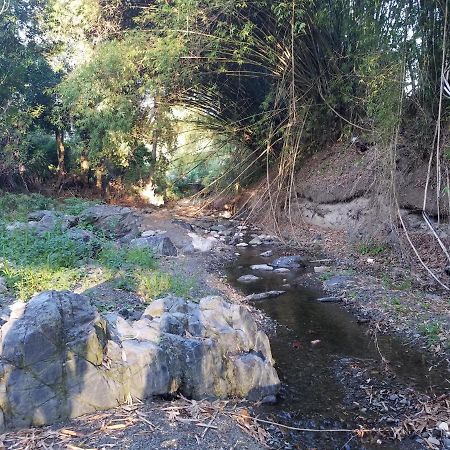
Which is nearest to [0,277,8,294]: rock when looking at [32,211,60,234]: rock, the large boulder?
the large boulder

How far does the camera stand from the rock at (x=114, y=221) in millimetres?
8422

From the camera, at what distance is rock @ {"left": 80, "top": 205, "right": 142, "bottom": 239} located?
27.6 feet

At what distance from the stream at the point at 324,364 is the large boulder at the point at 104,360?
1.00 ft

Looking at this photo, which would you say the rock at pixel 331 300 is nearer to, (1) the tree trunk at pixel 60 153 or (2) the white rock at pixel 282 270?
(2) the white rock at pixel 282 270

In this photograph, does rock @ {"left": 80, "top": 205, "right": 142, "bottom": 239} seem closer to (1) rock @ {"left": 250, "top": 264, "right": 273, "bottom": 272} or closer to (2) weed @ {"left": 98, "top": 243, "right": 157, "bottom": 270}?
(2) weed @ {"left": 98, "top": 243, "right": 157, "bottom": 270}

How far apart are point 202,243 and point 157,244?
1513 millimetres

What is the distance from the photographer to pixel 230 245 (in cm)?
905

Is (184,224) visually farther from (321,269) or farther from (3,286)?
(3,286)

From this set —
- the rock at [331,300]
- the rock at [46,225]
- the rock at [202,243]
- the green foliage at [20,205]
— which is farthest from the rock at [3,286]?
the green foliage at [20,205]

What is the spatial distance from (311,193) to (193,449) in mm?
8500

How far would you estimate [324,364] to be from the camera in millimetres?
3754

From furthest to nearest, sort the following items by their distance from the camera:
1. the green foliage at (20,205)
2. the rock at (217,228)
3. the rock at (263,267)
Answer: the rock at (217,228), the green foliage at (20,205), the rock at (263,267)

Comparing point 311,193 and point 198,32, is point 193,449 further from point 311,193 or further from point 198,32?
point 311,193

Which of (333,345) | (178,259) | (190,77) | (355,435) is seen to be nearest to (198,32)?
(190,77)
